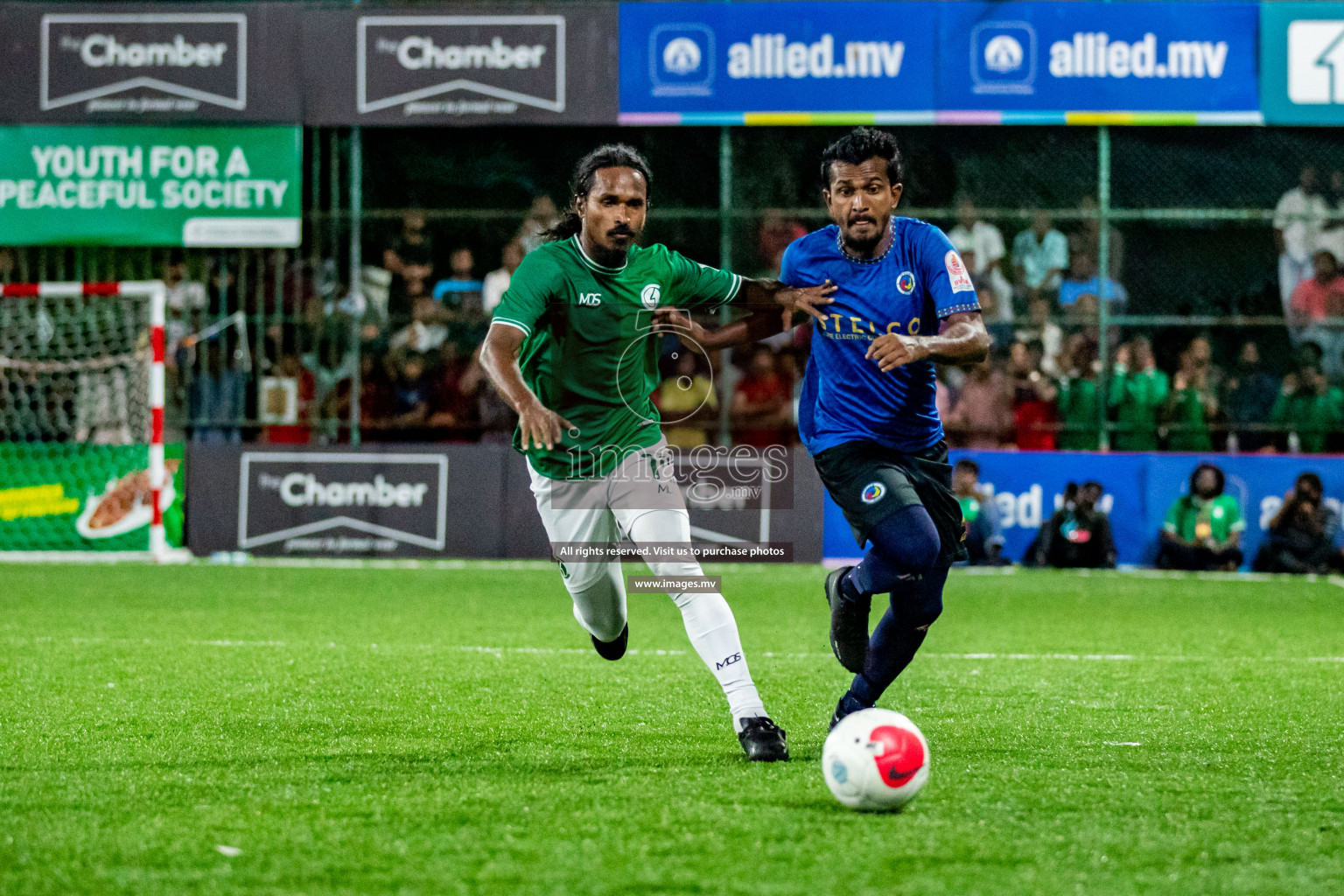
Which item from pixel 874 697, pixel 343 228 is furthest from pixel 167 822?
pixel 343 228

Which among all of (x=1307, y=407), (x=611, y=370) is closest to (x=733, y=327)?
(x=611, y=370)

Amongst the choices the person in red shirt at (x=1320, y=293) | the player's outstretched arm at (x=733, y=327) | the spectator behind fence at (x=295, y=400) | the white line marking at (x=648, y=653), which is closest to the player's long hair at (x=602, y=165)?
the player's outstretched arm at (x=733, y=327)

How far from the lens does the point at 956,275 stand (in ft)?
18.4

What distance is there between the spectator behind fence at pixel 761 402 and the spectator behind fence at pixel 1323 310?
4.58 metres

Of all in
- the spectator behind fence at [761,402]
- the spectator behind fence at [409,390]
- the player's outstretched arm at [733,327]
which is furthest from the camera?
the spectator behind fence at [409,390]

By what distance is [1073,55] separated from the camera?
571 inches

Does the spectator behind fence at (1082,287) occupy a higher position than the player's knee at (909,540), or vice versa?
the spectator behind fence at (1082,287)

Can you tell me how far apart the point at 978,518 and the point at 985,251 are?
8.47 feet

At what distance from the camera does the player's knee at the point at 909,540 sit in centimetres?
546

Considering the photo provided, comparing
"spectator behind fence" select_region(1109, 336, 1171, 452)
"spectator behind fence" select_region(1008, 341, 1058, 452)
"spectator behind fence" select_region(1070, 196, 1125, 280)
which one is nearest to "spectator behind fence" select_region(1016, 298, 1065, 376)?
"spectator behind fence" select_region(1008, 341, 1058, 452)

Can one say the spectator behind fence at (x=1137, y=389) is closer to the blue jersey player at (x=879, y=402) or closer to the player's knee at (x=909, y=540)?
the blue jersey player at (x=879, y=402)

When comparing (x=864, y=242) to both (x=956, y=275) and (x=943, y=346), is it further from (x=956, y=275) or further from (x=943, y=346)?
(x=943, y=346)

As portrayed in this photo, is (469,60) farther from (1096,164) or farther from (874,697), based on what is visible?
(874,697)

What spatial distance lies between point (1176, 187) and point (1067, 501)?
12.3 feet
